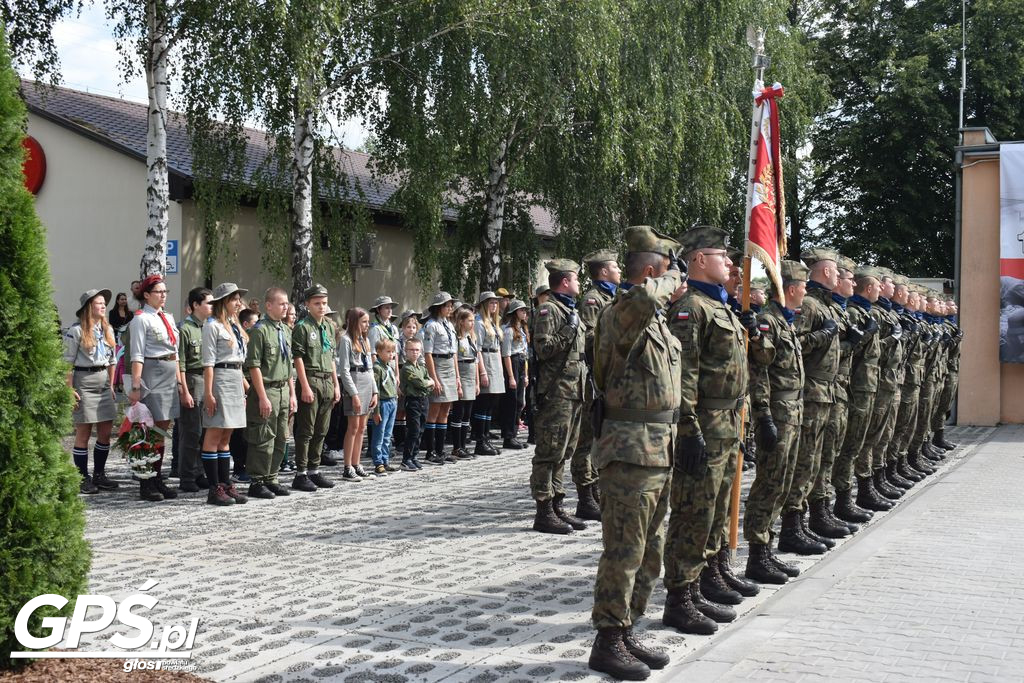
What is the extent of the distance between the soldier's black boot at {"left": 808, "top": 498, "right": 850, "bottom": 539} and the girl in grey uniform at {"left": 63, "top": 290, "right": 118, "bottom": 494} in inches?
267

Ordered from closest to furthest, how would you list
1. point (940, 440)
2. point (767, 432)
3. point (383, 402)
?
point (767, 432), point (383, 402), point (940, 440)

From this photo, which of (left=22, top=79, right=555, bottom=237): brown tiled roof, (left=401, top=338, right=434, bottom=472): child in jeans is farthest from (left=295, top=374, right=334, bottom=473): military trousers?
(left=22, top=79, right=555, bottom=237): brown tiled roof

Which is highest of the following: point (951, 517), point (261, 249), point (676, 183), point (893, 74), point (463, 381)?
point (893, 74)

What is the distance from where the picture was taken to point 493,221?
68.1ft

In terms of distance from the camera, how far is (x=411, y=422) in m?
12.9

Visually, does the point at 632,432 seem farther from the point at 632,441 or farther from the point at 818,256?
the point at 818,256

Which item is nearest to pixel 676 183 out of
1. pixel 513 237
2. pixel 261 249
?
pixel 513 237

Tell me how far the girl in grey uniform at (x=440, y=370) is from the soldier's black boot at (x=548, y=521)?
453cm

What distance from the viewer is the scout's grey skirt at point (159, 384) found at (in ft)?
34.0

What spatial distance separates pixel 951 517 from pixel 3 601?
26.8ft

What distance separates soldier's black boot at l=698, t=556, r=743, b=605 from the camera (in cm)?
650

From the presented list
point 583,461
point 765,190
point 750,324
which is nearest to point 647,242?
point 750,324

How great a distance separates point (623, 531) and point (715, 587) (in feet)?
5.38

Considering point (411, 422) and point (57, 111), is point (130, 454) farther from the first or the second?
point (57, 111)
